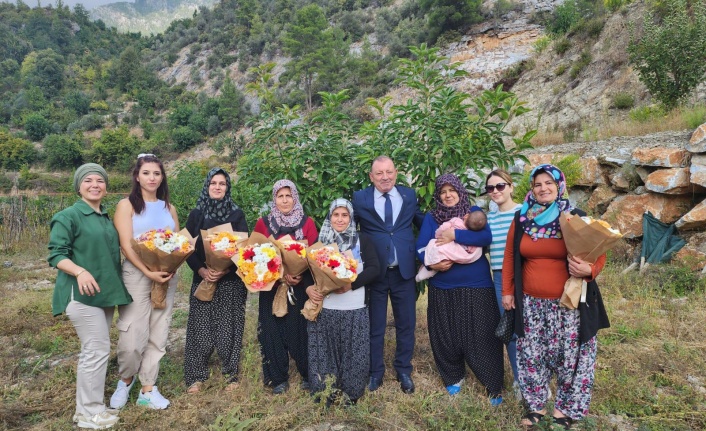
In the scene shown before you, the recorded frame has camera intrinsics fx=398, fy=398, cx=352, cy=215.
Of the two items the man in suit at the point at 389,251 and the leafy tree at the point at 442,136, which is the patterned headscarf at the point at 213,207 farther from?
the leafy tree at the point at 442,136

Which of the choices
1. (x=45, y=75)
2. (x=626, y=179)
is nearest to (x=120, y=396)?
(x=626, y=179)

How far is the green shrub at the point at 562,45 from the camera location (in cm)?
1531

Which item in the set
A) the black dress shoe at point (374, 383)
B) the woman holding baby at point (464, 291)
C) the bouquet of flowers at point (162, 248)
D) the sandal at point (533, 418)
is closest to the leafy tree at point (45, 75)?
the bouquet of flowers at point (162, 248)

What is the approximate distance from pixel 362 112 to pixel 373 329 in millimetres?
23159

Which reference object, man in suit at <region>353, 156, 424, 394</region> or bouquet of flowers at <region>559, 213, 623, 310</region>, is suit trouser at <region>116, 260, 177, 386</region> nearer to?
man in suit at <region>353, 156, 424, 394</region>

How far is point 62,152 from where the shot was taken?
119ft

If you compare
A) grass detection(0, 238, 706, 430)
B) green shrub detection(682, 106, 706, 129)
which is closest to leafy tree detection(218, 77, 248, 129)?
green shrub detection(682, 106, 706, 129)

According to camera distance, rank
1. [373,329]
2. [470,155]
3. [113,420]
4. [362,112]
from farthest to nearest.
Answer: [362,112] < [470,155] < [373,329] < [113,420]

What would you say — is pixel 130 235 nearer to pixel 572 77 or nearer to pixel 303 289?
pixel 303 289

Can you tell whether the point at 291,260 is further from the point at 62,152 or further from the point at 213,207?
Answer: the point at 62,152

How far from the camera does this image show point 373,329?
130 inches

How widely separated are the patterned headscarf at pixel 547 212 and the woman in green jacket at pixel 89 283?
2.86 meters

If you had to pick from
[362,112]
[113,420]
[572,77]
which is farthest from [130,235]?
[362,112]

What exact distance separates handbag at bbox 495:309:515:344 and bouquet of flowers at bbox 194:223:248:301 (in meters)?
1.98
